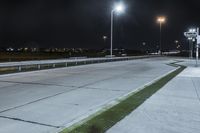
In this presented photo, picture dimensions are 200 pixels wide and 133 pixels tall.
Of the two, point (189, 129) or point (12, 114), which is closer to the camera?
point (189, 129)

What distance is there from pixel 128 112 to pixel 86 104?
74.4 inches

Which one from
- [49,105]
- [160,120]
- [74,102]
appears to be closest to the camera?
[160,120]

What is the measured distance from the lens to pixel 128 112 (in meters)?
7.82

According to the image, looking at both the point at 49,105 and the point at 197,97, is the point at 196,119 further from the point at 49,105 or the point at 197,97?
the point at 49,105

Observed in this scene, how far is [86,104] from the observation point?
918 cm

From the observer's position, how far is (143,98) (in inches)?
399

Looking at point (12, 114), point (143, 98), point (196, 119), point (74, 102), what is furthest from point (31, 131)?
point (143, 98)

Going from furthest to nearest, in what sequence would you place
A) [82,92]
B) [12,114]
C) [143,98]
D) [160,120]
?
1. [82,92]
2. [143,98]
3. [12,114]
4. [160,120]

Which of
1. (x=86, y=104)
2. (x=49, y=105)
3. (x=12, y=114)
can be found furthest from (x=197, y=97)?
(x=12, y=114)

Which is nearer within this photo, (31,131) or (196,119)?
(31,131)

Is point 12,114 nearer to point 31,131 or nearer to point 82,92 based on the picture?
point 31,131

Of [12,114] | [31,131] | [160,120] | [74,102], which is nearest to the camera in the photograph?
[31,131]

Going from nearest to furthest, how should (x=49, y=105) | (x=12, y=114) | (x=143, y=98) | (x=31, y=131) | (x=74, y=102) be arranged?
(x=31, y=131)
(x=12, y=114)
(x=49, y=105)
(x=74, y=102)
(x=143, y=98)

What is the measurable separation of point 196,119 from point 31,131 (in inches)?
168
